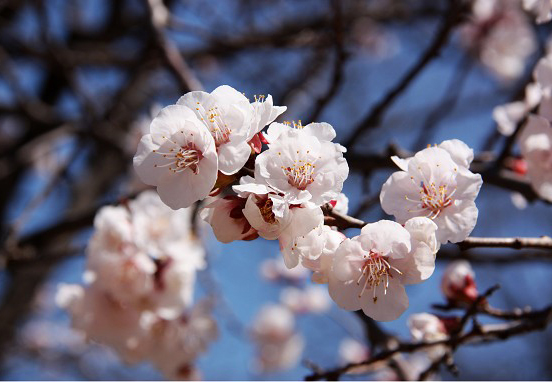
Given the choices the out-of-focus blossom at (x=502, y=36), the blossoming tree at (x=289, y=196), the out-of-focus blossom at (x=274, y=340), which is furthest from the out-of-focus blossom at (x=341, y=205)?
the out-of-focus blossom at (x=274, y=340)

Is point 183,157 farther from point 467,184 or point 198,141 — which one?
point 467,184

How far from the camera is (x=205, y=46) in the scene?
378 cm

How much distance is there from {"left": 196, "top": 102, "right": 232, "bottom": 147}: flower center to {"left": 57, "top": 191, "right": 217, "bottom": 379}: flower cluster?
82cm

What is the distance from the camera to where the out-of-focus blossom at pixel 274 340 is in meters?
4.17

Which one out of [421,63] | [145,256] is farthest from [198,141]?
[421,63]

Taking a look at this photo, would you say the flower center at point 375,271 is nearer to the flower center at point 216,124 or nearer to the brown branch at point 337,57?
the flower center at point 216,124

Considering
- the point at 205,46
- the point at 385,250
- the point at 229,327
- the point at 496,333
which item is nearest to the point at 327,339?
the point at 229,327

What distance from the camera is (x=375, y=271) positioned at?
3.18 ft

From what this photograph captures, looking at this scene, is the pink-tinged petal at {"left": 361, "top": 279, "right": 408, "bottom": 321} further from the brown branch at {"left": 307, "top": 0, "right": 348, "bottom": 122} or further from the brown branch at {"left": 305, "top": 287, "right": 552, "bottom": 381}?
the brown branch at {"left": 307, "top": 0, "right": 348, "bottom": 122}

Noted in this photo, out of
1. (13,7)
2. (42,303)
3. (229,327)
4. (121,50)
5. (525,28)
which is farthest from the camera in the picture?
(42,303)

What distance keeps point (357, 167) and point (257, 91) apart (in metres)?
1.97

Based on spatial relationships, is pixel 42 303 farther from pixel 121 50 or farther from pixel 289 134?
pixel 289 134

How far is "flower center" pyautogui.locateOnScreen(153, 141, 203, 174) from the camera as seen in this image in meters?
0.95

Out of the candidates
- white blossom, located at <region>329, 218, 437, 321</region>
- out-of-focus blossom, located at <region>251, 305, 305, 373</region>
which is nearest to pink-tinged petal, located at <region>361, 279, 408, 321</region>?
white blossom, located at <region>329, 218, 437, 321</region>
